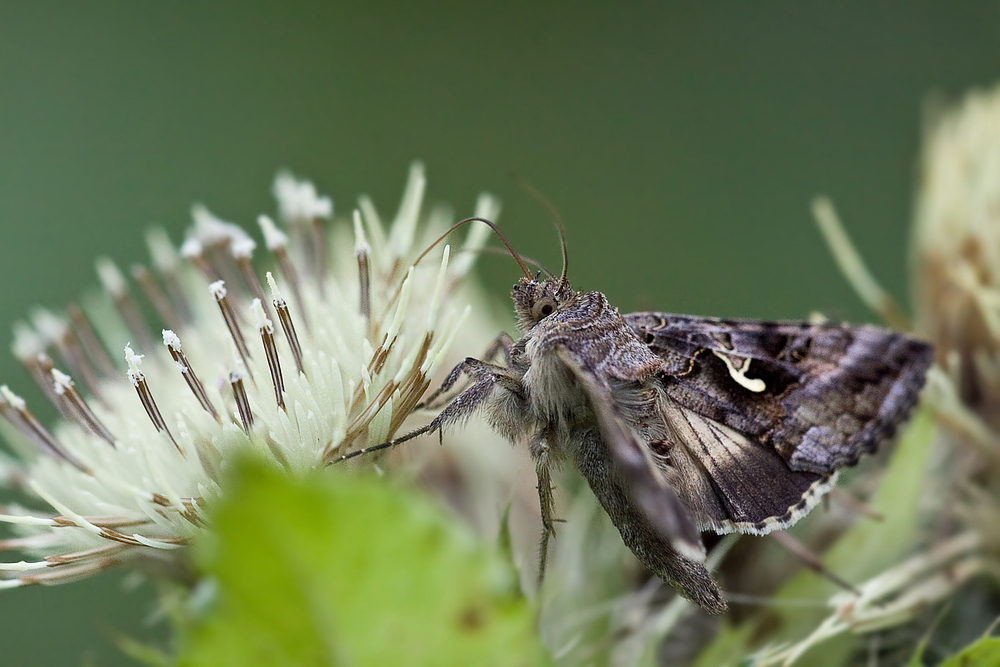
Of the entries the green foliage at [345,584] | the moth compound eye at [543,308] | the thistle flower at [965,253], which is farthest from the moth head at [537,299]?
the green foliage at [345,584]

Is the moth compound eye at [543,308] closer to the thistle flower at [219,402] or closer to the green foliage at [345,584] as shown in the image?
the thistle flower at [219,402]

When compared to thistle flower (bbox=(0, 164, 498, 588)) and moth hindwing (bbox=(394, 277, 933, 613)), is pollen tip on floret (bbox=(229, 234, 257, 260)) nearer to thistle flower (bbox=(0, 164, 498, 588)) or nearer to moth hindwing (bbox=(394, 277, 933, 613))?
thistle flower (bbox=(0, 164, 498, 588))

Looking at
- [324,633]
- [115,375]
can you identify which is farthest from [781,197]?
[324,633]

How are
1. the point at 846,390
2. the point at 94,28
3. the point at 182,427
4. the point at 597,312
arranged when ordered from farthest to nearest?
the point at 94,28
the point at 846,390
the point at 597,312
the point at 182,427

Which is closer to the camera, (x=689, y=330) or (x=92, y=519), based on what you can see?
(x=92, y=519)

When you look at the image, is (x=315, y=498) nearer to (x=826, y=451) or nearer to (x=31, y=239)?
(x=826, y=451)

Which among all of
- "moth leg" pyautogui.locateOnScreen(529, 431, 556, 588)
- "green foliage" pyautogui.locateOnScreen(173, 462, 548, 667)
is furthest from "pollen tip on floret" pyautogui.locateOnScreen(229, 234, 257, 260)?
"green foliage" pyautogui.locateOnScreen(173, 462, 548, 667)
